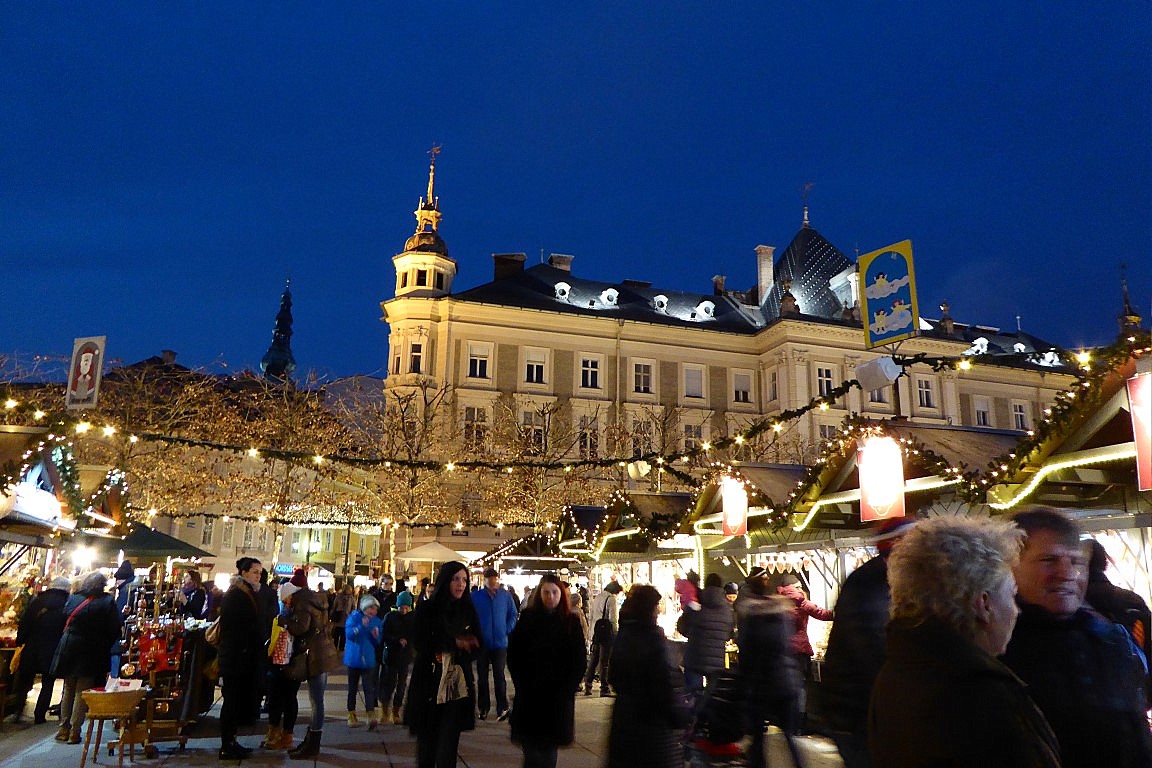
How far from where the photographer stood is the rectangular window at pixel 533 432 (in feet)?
127

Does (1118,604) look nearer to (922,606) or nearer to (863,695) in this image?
(863,695)

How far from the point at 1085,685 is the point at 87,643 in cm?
1027

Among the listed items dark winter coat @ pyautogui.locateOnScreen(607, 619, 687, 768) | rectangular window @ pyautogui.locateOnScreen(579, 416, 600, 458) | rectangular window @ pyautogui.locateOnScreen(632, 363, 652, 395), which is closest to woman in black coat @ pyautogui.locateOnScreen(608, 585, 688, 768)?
dark winter coat @ pyautogui.locateOnScreen(607, 619, 687, 768)

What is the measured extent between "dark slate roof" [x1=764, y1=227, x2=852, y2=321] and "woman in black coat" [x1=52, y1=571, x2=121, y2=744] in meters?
48.4

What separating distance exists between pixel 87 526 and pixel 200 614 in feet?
7.80

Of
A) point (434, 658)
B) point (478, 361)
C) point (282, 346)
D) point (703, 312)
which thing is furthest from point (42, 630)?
point (282, 346)

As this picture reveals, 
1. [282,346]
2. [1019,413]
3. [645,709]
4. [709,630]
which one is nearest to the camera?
[645,709]

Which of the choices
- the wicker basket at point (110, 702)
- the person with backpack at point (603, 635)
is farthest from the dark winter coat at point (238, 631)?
the person with backpack at point (603, 635)

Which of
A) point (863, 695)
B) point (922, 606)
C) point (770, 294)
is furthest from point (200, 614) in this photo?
point (770, 294)

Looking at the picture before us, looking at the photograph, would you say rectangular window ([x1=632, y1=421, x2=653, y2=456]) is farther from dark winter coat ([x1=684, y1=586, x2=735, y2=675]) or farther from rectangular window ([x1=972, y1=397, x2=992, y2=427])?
dark winter coat ([x1=684, y1=586, x2=735, y2=675])

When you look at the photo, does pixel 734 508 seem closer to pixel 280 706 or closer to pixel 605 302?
pixel 280 706

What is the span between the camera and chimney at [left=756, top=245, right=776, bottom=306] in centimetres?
5741

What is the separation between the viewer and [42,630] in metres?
10.7

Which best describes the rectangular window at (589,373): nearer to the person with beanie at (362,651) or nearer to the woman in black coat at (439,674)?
the person with beanie at (362,651)
